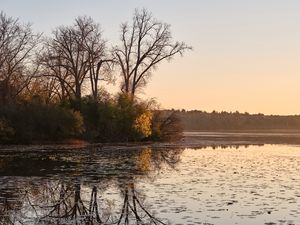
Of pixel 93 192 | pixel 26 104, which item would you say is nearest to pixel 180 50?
pixel 26 104

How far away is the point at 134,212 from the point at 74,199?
2.88 m

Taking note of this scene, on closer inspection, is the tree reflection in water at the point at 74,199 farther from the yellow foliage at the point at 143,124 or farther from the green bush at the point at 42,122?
the yellow foliage at the point at 143,124

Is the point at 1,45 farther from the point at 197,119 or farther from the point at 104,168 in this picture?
the point at 197,119

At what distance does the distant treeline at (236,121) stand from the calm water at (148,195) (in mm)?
117345

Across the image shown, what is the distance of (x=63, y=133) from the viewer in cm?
5522

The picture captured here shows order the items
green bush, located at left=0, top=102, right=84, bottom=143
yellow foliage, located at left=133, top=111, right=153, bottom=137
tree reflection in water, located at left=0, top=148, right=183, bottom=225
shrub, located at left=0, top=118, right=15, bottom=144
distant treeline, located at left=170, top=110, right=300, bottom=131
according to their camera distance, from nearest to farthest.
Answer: tree reflection in water, located at left=0, top=148, right=183, bottom=225 → shrub, located at left=0, top=118, right=15, bottom=144 → green bush, located at left=0, top=102, right=84, bottom=143 → yellow foliage, located at left=133, top=111, right=153, bottom=137 → distant treeline, located at left=170, top=110, right=300, bottom=131

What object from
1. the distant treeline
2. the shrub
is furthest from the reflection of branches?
the distant treeline

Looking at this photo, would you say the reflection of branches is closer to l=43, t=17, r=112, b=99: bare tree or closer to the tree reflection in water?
the tree reflection in water

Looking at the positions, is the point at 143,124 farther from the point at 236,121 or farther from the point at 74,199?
the point at 236,121

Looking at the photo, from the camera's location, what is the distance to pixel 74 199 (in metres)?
16.4

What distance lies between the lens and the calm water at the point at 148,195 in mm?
13539

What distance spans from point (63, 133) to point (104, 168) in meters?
28.7

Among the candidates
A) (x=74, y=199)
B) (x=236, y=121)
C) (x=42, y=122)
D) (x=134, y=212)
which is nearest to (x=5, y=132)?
(x=42, y=122)

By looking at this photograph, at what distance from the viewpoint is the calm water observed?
1354cm
